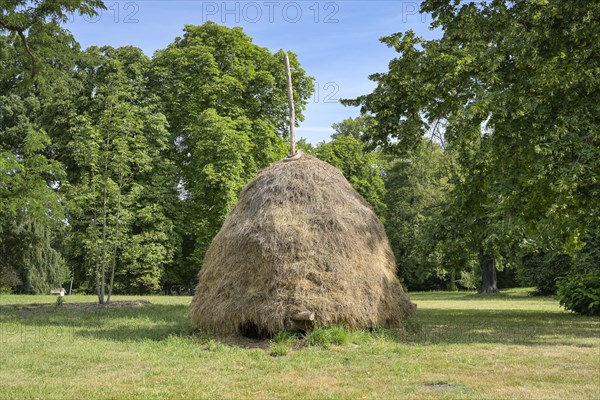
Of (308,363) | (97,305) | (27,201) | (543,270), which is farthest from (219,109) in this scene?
(308,363)

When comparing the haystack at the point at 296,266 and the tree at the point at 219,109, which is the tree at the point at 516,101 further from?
the tree at the point at 219,109

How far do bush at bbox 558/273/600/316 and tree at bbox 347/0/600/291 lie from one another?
4.15 m

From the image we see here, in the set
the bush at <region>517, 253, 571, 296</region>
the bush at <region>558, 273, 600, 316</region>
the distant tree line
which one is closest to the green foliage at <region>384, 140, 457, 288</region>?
the distant tree line

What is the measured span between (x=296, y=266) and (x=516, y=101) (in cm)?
582

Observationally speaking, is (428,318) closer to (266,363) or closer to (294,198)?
(294,198)

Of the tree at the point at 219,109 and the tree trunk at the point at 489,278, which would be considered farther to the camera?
the tree trunk at the point at 489,278

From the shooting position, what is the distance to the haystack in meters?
11.0

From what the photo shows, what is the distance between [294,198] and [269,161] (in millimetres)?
18478

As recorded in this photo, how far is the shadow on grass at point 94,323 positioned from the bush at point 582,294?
12102 millimetres

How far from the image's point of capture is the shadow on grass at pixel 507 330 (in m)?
11.8

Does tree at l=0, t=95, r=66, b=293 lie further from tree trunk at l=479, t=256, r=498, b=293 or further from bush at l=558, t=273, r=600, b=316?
tree trunk at l=479, t=256, r=498, b=293

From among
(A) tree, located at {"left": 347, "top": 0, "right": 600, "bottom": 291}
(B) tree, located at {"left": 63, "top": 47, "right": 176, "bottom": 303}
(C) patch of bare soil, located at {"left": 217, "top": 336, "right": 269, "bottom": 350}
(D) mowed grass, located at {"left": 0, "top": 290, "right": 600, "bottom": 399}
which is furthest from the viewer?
(B) tree, located at {"left": 63, "top": 47, "right": 176, "bottom": 303}

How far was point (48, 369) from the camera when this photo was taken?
28.9 ft

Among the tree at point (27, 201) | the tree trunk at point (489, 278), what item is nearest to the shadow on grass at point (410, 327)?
the tree at point (27, 201)
